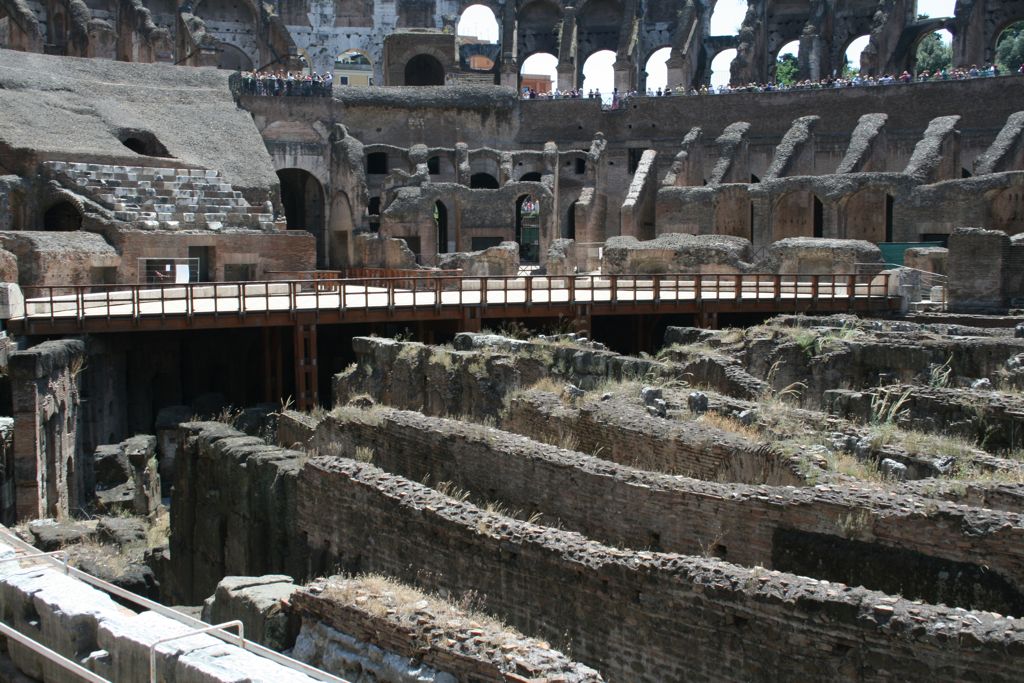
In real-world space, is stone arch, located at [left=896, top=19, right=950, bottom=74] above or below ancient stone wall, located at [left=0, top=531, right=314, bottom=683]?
above

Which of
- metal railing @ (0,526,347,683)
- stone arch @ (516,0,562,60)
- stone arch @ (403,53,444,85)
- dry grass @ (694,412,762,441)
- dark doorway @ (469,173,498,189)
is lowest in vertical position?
metal railing @ (0,526,347,683)

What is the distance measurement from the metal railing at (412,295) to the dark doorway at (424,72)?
74.1 ft

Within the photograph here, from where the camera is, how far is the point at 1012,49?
60000 millimetres

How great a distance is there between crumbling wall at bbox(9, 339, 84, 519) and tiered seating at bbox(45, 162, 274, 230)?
1136 centimetres

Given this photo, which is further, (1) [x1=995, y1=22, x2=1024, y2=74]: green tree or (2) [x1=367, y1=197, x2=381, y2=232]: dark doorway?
(1) [x1=995, y1=22, x2=1024, y2=74]: green tree

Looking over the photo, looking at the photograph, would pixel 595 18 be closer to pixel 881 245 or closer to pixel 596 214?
pixel 596 214

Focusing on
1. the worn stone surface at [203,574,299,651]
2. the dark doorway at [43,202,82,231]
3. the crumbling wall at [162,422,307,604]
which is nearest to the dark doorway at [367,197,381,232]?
the dark doorway at [43,202,82,231]

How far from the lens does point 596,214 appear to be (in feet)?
128

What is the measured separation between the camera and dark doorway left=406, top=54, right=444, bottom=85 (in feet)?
163

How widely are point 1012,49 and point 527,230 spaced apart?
96.4 feet

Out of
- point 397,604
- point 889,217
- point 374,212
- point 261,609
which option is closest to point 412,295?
point 374,212

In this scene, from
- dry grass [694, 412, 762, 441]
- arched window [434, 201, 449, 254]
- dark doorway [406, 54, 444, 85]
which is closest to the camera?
dry grass [694, 412, 762, 441]

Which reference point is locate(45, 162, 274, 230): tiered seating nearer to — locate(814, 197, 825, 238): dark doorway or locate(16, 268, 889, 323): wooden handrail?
locate(16, 268, 889, 323): wooden handrail

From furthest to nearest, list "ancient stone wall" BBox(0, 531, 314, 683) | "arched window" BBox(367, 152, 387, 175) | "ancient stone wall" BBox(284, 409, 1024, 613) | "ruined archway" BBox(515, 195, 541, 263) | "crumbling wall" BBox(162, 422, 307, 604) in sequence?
1. "ruined archway" BBox(515, 195, 541, 263)
2. "arched window" BBox(367, 152, 387, 175)
3. "crumbling wall" BBox(162, 422, 307, 604)
4. "ancient stone wall" BBox(284, 409, 1024, 613)
5. "ancient stone wall" BBox(0, 531, 314, 683)
